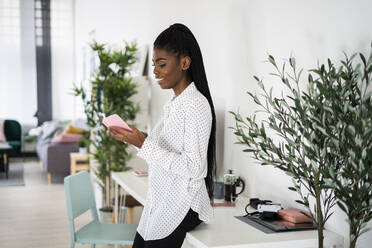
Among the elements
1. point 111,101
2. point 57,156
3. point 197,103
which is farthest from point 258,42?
point 57,156

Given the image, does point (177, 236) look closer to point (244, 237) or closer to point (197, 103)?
point (244, 237)

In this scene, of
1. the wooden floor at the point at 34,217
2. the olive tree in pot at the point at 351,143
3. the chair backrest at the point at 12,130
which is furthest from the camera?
the chair backrest at the point at 12,130

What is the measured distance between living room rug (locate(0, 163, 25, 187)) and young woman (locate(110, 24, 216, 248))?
5.72 meters

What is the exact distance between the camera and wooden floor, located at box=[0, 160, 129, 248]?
4258 mm

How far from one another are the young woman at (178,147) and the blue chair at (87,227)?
833mm

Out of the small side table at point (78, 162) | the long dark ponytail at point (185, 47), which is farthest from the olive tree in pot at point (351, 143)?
the small side table at point (78, 162)

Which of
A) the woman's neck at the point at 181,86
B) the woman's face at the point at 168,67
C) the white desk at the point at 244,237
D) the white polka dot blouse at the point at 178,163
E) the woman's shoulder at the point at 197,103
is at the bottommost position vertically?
the white desk at the point at 244,237

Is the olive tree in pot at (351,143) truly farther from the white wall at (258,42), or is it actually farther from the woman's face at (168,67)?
the woman's face at (168,67)

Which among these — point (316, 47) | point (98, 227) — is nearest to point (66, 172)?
point (98, 227)

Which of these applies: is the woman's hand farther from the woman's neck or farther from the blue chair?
the blue chair

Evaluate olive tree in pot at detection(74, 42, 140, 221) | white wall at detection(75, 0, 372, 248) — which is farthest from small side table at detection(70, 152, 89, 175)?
white wall at detection(75, 0, 372, 248)

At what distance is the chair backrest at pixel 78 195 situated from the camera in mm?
2660

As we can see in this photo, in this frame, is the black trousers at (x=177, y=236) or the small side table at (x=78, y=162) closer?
the black trousers at (x=177, y=236)

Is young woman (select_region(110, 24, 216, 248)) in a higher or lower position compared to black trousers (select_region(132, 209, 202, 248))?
higher
